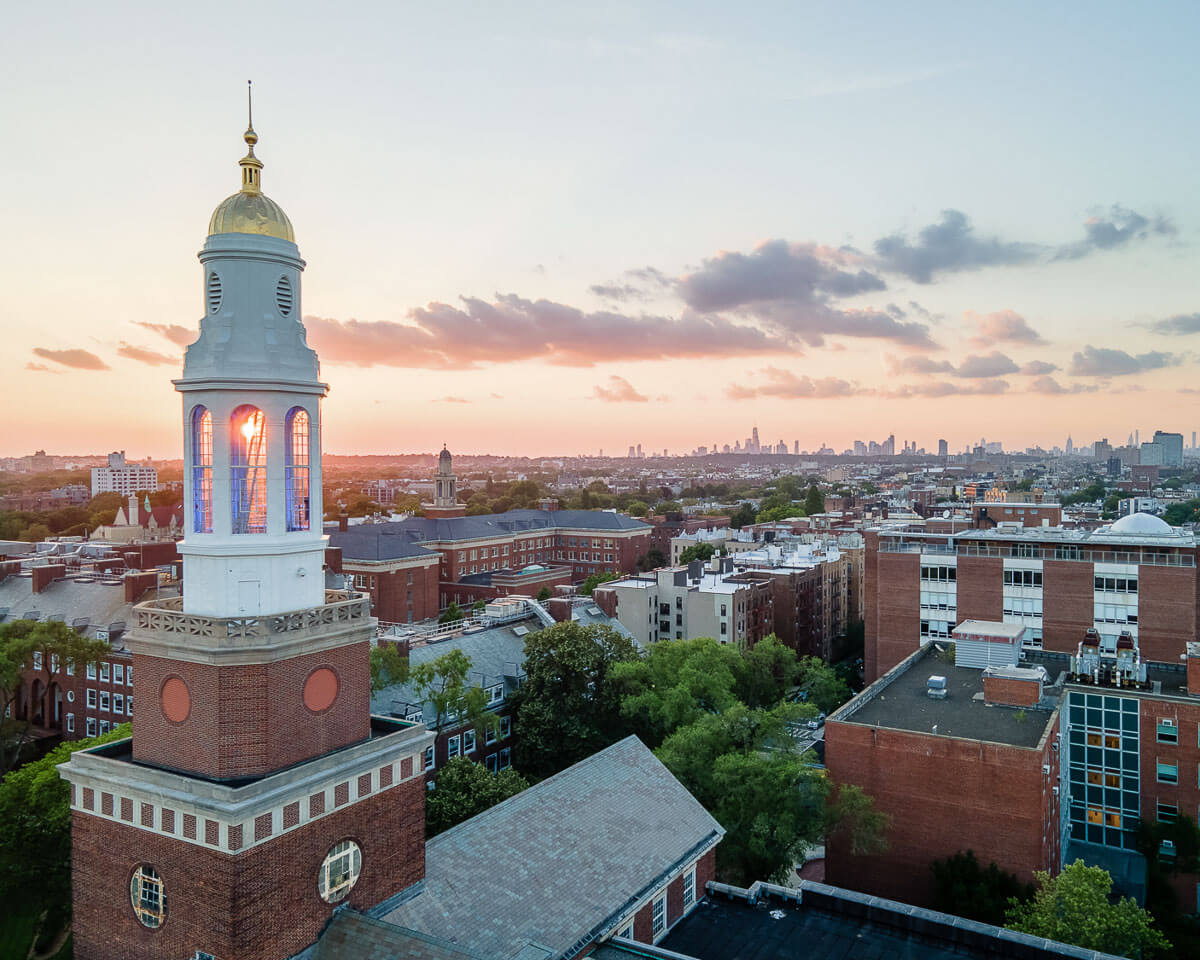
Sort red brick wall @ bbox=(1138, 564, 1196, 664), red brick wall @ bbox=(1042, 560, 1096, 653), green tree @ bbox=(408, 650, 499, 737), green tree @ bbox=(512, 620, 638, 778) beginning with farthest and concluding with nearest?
red brick wall @ bbox=(1042, 560, 1096, 653)
red brick wall @ bbox=(1138, 564, 1196, 664)
green tree @ bbox=(512, 620, 638, 778)
green tree @ bbox=(408, 650, 499, 737)

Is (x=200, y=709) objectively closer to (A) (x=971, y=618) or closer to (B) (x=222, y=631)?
(B) (x=222, y=631)

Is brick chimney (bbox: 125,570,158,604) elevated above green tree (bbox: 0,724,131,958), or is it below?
above

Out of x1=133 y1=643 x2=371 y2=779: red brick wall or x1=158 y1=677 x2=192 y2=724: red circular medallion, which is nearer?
x1=133 y1=643 x2=371 y2=779: red brick wall

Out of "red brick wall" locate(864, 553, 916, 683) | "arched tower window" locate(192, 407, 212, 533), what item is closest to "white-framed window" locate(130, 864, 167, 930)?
"arched tower window" locate(192, 407, 212, 533)

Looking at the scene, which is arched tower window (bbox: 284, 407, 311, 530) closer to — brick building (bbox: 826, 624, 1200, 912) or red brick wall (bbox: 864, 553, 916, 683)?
brick building (bbox: 826, 624, 1200, 912)

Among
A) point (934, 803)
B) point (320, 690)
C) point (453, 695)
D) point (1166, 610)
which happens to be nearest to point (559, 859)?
point (320, 690)

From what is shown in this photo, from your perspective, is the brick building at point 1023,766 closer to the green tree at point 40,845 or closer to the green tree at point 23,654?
the green tree at point 40,845

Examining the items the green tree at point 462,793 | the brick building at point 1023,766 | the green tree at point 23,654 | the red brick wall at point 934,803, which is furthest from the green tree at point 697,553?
the green tree at point 462,793

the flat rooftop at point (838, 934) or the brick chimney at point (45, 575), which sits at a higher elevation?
the brick chimney at point (45, 575)
